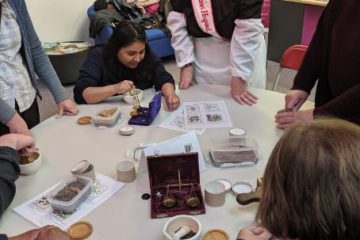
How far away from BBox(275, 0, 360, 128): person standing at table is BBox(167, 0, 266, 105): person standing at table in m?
0.27

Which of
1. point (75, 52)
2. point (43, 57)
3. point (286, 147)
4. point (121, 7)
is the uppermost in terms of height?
point (286, 147)

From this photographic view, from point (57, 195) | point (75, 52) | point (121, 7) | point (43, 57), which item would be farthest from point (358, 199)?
point (121, 7)

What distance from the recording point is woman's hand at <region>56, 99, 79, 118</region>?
5.51 feet

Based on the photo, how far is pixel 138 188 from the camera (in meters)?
1.19

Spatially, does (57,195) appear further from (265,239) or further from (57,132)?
(265,239)

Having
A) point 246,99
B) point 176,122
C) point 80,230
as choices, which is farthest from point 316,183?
point 246,99

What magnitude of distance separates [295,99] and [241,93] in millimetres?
306

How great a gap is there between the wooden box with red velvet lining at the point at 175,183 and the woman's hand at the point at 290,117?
1.51 ft

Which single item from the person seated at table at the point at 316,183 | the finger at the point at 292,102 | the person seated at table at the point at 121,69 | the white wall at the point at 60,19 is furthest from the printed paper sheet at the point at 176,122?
the white wall at the point at 60,19

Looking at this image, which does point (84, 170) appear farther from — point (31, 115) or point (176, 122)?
point (31, 115)

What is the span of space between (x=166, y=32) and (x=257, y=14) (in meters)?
2.58

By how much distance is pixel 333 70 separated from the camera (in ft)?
4.40

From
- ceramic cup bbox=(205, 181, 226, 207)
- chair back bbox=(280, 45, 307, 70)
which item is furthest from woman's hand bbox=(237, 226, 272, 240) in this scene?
chair back bbox=(280, 45, 307, 70)

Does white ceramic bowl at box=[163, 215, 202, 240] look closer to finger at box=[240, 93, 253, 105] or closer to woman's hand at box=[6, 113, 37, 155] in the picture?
woman's hand at box=[6, 113, 37, 155]
